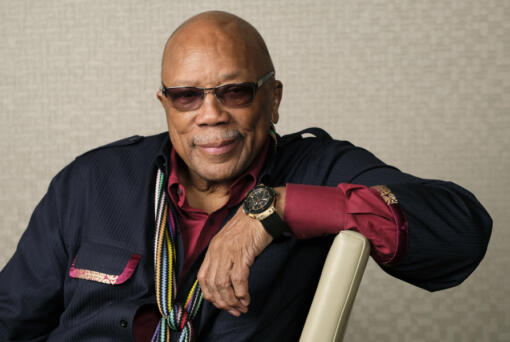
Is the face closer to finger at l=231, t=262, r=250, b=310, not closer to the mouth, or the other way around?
the mouth

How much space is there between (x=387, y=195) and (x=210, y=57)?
1.88 ft

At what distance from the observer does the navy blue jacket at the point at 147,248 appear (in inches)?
52.4

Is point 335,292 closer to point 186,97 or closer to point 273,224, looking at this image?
point 273,224

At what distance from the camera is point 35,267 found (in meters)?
1.64

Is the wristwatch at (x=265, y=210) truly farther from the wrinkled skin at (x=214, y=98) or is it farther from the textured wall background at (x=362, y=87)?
the textured wall background at (x=362, y=87)

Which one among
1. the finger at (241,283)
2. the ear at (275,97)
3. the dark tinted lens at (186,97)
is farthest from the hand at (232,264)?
the ear at (275,97)

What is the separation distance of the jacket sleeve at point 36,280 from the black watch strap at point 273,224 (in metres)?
0.64

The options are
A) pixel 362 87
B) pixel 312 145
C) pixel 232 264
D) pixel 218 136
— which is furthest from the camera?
pixel 362 87

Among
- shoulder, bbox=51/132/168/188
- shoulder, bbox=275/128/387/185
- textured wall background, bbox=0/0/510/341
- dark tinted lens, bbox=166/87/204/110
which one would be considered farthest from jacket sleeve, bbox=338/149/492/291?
textured wall background, bbox=0/0/510/341

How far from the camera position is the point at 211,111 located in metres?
1.54

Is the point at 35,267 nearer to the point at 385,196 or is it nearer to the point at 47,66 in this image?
the point at 385,196

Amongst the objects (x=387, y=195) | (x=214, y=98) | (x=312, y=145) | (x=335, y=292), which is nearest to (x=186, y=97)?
(x=214, y=98)

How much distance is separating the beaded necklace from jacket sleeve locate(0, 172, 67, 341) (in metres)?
0.29

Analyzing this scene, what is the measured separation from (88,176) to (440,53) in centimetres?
158
